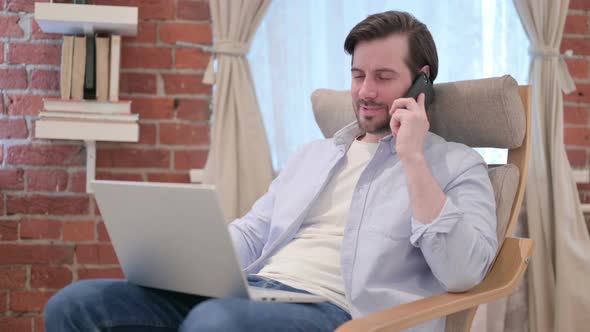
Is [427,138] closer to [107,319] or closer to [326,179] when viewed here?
[326,179]

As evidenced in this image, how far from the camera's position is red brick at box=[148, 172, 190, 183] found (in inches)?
99.0

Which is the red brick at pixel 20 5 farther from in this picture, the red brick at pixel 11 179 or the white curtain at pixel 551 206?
the white curtain at pixel 551 206

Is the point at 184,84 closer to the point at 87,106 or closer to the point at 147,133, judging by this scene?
the point at 147,133

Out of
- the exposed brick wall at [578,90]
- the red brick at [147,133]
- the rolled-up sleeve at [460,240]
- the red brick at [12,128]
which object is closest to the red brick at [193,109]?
the red brick at [147,133]

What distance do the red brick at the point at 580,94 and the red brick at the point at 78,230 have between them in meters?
1.86

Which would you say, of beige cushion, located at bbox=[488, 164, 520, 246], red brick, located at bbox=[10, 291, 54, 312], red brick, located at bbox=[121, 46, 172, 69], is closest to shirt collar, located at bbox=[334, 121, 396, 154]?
beige cushion, located at bbox=[488, 164, 520, 246]

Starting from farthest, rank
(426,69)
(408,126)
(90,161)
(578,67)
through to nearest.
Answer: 1. (578,67)
2. (90,161)
3. (426,69)
4. (408,126)

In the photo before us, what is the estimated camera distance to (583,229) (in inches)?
101

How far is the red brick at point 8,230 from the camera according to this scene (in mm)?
2449

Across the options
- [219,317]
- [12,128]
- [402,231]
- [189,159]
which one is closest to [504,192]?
[402,231]

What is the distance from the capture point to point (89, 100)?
2338mm

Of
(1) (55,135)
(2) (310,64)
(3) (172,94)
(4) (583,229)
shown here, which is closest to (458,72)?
(2) (310,64)

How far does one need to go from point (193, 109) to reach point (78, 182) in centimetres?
48

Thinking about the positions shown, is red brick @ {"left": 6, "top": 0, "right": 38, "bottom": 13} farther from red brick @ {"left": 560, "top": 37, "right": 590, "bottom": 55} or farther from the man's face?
red brick @ {"left": 560, "top": 37, "right": 590, "bottom": 55}
